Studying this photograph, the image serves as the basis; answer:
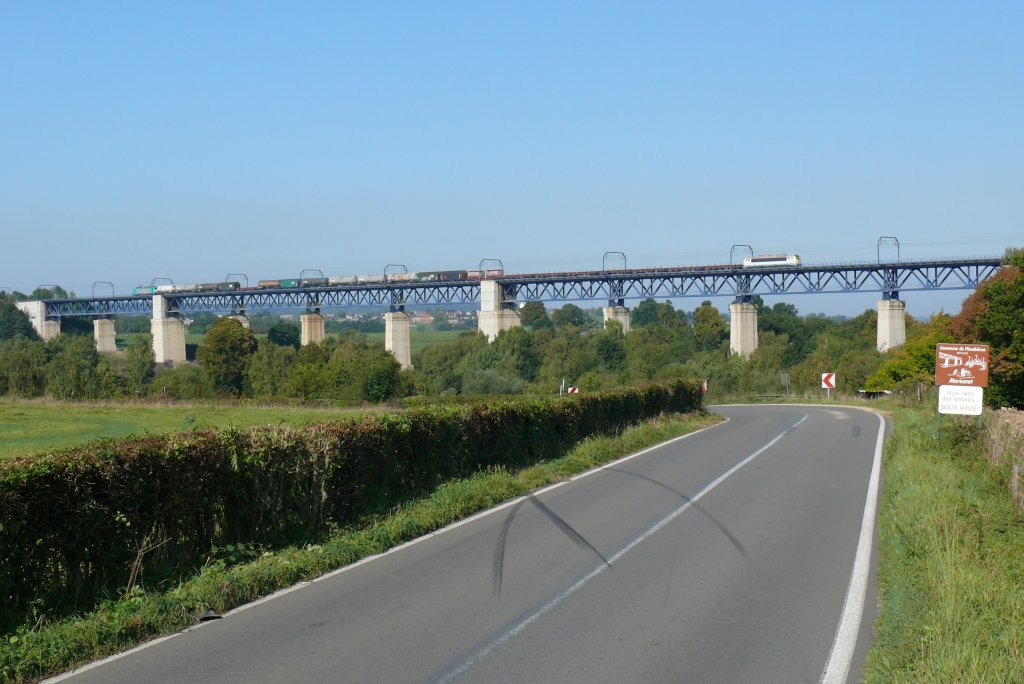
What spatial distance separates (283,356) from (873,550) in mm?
109250

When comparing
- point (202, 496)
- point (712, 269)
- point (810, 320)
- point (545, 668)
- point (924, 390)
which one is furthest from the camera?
point (810, 320)

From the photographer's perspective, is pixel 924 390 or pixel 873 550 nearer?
pixel 873 550

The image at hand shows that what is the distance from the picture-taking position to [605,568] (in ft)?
38.4

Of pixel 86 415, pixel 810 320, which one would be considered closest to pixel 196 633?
pixel 86 415

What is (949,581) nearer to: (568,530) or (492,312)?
(568,530)

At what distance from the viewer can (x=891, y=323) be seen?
104m

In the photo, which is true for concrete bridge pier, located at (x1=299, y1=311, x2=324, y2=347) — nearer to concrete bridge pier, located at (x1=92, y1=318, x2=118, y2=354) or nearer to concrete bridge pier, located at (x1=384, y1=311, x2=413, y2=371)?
concrete bridge pier, located at (x1=384, y1=311, x2=413, y2=371)

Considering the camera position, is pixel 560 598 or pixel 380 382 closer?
pixel 560 598

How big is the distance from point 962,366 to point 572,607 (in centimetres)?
1691

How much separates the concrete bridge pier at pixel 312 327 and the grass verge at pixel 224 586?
11648 centimetres

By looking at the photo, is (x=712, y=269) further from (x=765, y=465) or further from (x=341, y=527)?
(x=341, y=527)

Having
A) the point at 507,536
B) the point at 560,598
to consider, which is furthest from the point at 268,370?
the point at 560,598

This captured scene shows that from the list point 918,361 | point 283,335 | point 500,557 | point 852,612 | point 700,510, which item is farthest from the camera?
point 283,335

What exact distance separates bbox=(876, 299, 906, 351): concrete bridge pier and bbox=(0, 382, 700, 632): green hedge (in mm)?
94333
